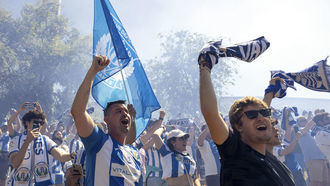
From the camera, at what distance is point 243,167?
253 centimetres

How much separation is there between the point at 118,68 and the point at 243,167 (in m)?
2.77

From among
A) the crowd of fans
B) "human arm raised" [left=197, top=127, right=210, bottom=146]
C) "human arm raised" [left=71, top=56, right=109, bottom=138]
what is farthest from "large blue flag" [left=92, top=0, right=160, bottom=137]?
"human arm raised" [left=197, top=127, right=210, bottom=146]

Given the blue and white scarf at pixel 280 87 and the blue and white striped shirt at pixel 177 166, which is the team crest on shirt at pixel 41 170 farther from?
the blue and white scarf at pixel 280 87

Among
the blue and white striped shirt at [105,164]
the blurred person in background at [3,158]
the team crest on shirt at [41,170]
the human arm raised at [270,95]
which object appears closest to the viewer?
the blue and white striped shirt at [105,164]

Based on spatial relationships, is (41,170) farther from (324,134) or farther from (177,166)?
(324,134)

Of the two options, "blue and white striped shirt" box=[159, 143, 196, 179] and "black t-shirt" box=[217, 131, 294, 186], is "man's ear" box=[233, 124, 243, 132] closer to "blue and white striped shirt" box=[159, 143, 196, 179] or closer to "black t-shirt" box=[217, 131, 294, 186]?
"black t-shirt" box=[217, 131, 294, 186]

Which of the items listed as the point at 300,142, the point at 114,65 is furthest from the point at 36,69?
the point at 114,65

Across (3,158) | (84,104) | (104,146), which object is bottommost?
(3,158)

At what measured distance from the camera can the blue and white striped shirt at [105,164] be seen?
10.9ft

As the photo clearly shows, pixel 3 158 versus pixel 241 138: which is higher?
pixel 241 138

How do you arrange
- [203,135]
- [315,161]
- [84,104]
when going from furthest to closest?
1. [315,161]
2. [203,135]
3. [84,104]

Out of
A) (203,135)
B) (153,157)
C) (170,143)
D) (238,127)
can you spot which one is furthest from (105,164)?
(153,157)

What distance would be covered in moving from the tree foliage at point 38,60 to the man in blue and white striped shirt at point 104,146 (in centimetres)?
3184

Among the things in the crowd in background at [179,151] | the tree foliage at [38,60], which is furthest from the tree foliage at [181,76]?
the crowd in background at [179,151]
